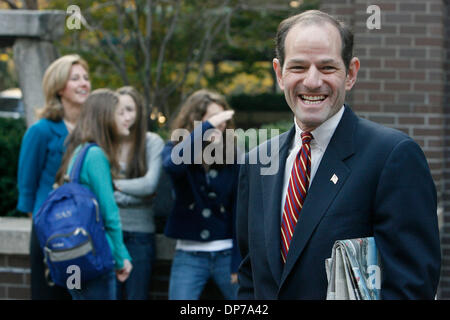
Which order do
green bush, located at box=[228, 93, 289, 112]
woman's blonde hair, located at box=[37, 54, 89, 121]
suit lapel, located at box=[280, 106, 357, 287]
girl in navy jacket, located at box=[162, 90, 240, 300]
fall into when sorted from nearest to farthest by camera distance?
1. suit lapel, located at box=[280, 106, 357, 287]
2. girl in navy jacket, located at box=[162, 90, 240, 300]
3. woman's blonde hair, located at box=[37, 54, 89, 121]
4. green bush, located at box=[228, 93, 289, 112]

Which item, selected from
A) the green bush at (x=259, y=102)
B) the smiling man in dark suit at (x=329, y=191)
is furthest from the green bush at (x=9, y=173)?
the green bush at (x=259, y=102)

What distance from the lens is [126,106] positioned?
4754 mm

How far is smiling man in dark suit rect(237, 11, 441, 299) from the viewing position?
2.12m

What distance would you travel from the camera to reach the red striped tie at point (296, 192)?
2.41 metres

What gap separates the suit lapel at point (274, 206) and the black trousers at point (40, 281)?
8.11 feet

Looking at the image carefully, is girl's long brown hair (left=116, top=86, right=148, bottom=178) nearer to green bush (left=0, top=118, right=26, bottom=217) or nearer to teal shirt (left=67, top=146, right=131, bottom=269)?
teal shirt (left=67, top=146, right=131, bottom=269)

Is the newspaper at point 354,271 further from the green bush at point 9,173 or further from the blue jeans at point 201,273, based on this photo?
the green bush at point 9,173

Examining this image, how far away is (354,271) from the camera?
2049 millimetres

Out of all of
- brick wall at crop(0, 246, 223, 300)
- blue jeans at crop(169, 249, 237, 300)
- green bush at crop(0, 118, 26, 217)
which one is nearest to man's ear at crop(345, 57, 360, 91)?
blue jeans at crop(169, 249, 237, 300)

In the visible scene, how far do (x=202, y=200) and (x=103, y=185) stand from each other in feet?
2.55

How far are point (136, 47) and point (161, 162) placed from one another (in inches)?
160

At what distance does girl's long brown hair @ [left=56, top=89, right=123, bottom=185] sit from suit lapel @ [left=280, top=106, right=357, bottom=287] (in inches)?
89.9
